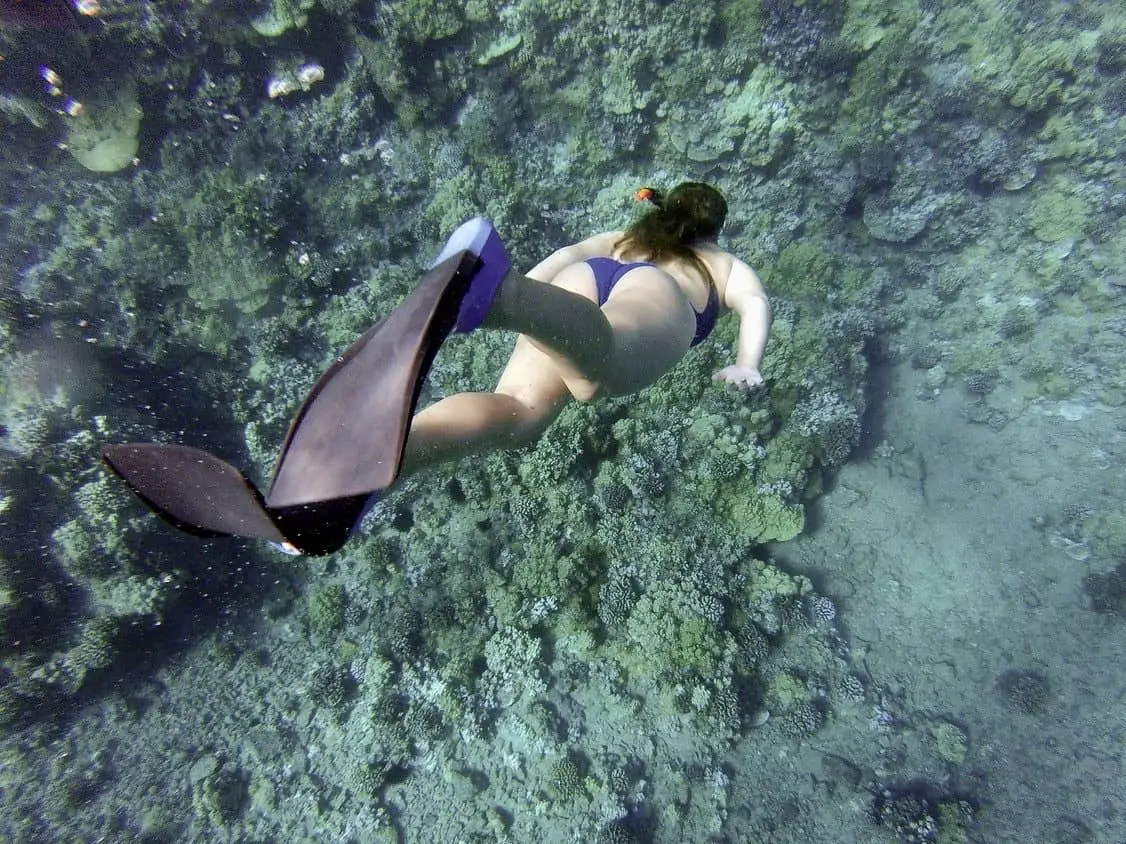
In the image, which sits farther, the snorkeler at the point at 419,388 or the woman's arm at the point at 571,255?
the woman's arm at the point at 571,255

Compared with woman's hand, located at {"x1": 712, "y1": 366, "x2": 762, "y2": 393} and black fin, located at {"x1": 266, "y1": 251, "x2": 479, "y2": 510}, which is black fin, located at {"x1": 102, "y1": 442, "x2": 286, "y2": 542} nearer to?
black fin, located at {"x1": 266, "y1": 251, "x2": 479, "y2": 510}

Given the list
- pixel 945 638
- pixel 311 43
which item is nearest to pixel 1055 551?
pixel 945 638

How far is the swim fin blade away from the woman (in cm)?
28

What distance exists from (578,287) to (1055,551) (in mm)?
7584

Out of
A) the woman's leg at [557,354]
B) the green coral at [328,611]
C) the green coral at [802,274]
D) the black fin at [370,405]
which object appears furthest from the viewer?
the green coral at [802,274]

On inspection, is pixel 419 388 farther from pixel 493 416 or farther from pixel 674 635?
pixel 674 635

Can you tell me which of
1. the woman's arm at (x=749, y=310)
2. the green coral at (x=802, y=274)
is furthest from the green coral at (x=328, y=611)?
the green coral at (x=802, y=274)

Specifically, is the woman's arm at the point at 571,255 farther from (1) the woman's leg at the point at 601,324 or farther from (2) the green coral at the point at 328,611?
(2) the green coral at the point at 328,611

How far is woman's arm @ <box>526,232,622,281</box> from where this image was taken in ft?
10.4

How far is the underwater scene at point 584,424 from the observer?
487cm

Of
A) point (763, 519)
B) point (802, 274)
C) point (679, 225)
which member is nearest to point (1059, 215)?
point (802, 274)

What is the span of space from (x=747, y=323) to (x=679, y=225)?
29.4 inches

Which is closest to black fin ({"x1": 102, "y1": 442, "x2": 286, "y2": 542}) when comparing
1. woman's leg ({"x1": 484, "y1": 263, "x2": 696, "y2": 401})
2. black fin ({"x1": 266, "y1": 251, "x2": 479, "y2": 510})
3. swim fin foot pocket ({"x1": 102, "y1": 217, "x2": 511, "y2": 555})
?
swim fin foot pocket ({"x1": 102, "y1": 217, "x2": 511, "y2": 555})

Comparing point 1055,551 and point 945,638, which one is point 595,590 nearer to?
point 945,638
